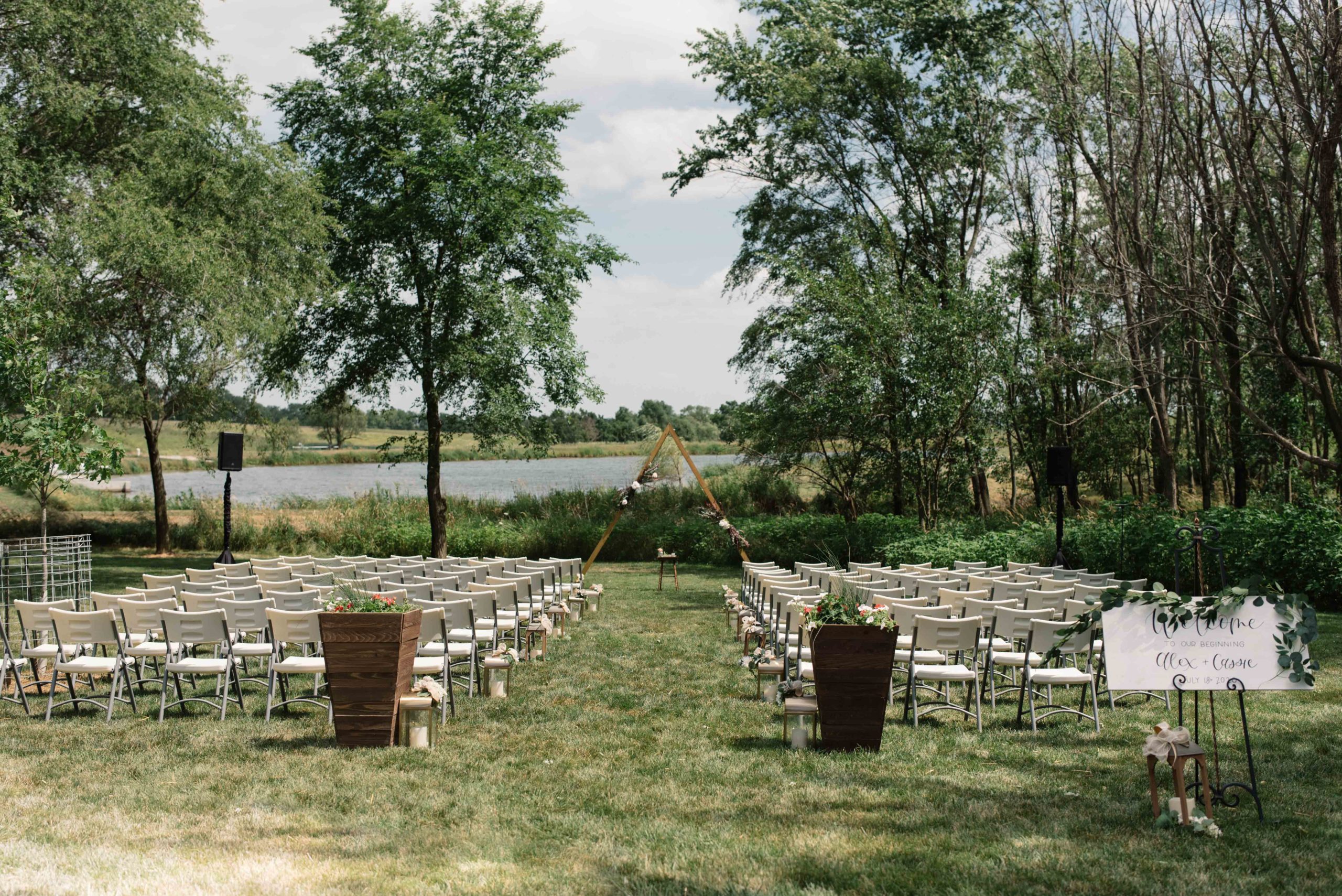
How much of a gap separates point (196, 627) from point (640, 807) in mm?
4247

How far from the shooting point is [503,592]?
10.5 meters

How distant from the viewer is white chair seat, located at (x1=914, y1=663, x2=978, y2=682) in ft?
24.5

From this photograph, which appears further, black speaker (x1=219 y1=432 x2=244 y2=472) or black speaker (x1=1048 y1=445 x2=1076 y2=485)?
black speaker (x1=219 y1=432 x2=244 y2=472)

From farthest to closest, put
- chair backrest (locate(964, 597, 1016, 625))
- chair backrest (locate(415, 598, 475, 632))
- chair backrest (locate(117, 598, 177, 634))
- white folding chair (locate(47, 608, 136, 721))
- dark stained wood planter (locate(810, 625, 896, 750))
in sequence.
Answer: chair backrest (locate(964, 597, 1016, 625)) → chair backrest (locate(415, 598, 475, 632)) → chair backrest (locate(117, 598, 177, 634)) → white folding chair (locate(47, 608, 136, 721)) → dark stained wood planter (locate(810, 625, 896, 750))

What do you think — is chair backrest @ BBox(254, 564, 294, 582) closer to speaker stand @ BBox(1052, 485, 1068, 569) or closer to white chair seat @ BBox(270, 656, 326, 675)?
white chair seat @ BBox(270, 656, 326, 675)

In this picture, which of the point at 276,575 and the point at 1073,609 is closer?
the point at 1073,609

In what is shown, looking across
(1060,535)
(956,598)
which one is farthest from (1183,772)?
(1060,535)

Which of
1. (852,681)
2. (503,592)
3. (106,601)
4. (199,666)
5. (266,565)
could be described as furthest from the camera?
(266,565)

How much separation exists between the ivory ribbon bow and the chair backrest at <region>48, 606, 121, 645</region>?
23.1 ft

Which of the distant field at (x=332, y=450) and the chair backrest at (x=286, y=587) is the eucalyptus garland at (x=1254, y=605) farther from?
the distant field at (x=332, y=450)

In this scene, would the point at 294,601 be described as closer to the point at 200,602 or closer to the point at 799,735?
the point at 200,602

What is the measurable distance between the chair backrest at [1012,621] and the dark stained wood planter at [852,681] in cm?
158

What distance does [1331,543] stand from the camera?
13062 mm

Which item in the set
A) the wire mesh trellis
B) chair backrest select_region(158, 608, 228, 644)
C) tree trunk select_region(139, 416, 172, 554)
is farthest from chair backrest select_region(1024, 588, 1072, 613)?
tree trunk select_region(139, 416, 172, 554)
